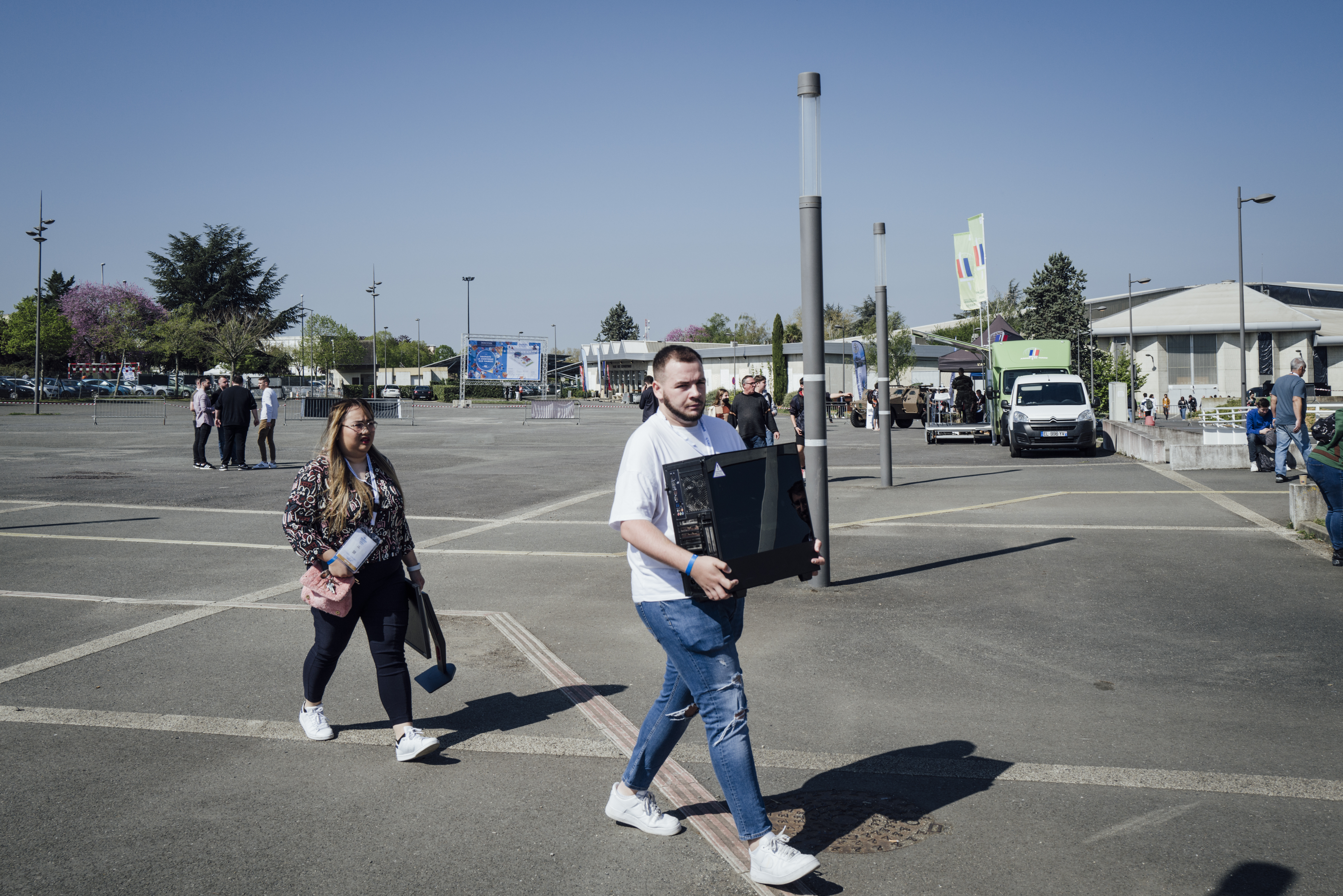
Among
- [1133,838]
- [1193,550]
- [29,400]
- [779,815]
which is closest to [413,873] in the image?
[779,815]

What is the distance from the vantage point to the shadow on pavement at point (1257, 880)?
314cm

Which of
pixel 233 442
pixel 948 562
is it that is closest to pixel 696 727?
pixel 948 562

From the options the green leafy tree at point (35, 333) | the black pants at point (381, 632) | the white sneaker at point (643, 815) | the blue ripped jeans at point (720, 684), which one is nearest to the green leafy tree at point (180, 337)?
the green leafy tree at point (35, 333)

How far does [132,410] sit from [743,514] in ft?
167

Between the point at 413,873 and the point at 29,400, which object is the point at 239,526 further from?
the point at 29,400

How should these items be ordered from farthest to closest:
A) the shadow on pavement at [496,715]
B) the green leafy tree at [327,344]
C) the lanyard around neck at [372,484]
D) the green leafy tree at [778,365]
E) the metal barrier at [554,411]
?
the green leafy tree at [327,344] → the green leafy tree at [778,365] → the metal barrier at [554,411] → the shadow on pavement at [496,715] → the lanyard around neck at [372,484]

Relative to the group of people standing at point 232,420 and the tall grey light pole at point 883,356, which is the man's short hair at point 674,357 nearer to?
the tall grey light pole at point 883,356

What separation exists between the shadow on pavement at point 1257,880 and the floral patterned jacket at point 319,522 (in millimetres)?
3290

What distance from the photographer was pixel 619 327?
166 m

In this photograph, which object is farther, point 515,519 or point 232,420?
point 232,420

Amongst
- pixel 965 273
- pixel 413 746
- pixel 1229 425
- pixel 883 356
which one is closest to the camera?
pixel 413 746

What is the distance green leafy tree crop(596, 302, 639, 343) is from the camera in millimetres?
165125

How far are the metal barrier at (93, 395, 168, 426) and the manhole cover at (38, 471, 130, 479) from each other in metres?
22.1

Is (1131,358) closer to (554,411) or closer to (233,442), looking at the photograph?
(554,411)
